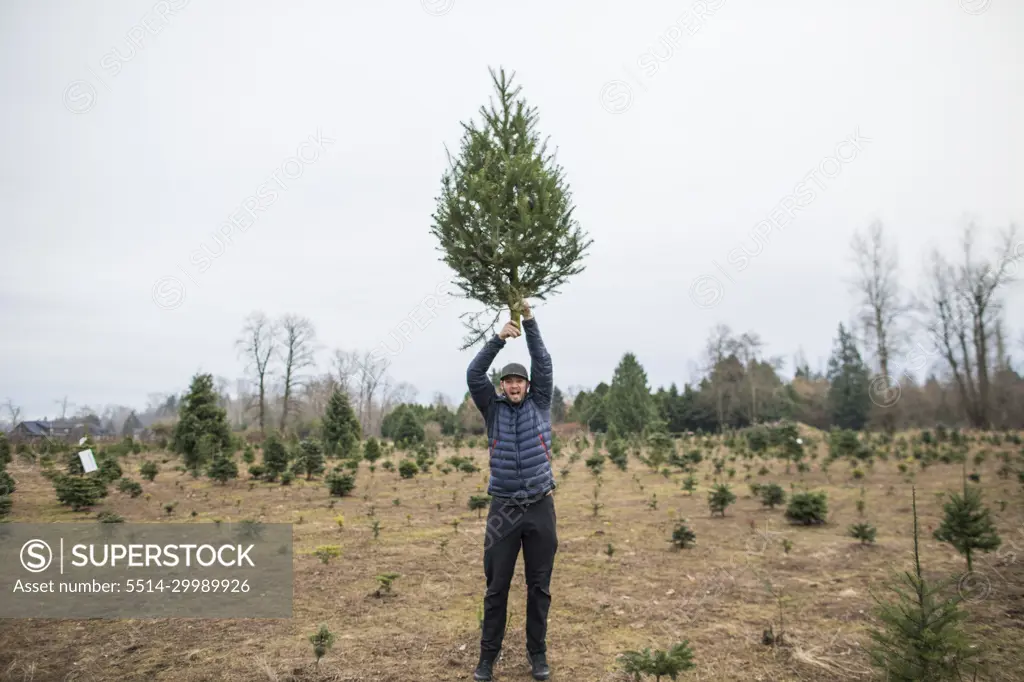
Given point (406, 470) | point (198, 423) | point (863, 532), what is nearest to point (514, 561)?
point (863, 532)

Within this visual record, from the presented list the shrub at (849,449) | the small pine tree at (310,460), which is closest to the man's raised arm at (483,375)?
the small pine tree at (310,460)

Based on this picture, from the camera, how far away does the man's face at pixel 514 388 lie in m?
4.21

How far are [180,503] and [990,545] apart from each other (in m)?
12.8

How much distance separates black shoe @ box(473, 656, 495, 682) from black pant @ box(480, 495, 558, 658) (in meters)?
0.04

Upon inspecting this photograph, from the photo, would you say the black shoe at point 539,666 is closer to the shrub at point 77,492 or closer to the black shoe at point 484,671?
the black shoe at point 484,671

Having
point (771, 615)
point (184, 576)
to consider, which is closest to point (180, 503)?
point (184, 576)

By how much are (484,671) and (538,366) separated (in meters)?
2.20

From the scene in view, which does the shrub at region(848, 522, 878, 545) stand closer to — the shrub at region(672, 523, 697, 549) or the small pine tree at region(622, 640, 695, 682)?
A: the shrub at region(672, 523, 697, 549)

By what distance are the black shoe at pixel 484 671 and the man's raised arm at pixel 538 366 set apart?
1.82m

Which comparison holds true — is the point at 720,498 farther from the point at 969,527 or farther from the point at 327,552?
the point at 327,552

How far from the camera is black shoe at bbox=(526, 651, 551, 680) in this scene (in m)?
3.86

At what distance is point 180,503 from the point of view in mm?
11016

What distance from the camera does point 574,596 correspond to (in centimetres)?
580

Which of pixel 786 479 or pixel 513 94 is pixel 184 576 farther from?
pixel 786 479
